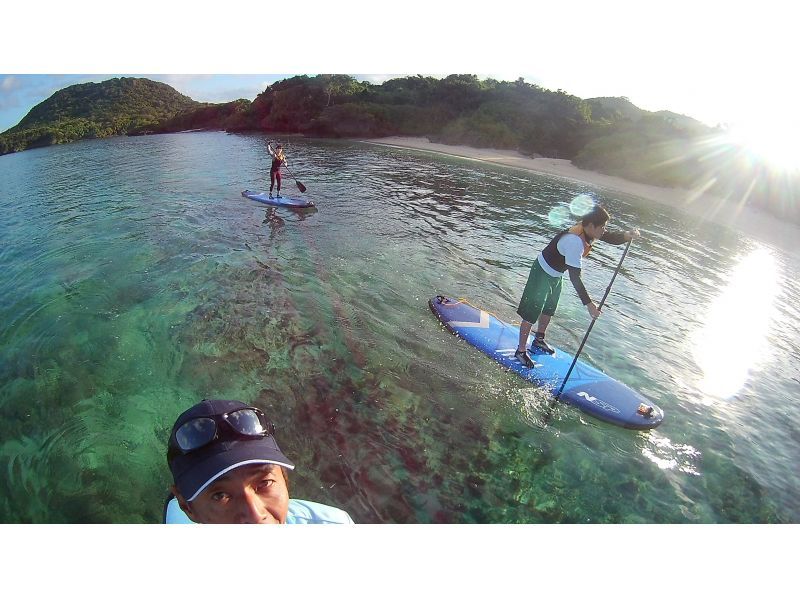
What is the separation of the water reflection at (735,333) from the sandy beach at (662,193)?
9.79m

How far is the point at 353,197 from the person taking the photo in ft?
67.6

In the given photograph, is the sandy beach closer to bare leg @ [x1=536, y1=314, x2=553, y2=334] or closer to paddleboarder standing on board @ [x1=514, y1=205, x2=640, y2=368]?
bare leg @ [x1=536, y1=314, x2=553, y2=334]

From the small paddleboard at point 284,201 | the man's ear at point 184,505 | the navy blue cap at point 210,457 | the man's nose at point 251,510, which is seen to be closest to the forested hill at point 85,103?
the navy blue cap at point 210,457

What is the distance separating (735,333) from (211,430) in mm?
12827

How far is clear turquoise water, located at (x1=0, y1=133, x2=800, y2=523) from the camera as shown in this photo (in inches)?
196

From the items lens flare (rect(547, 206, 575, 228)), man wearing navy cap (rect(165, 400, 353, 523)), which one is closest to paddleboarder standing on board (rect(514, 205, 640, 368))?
man wearing navy cap (rect(165, 400, 353, 523))

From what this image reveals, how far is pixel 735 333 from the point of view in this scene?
10625 millimetres

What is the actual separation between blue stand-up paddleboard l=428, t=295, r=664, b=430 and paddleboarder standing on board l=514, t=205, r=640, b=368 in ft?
0.97

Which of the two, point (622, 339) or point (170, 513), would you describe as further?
point (622, 339)

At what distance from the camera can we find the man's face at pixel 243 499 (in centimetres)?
218

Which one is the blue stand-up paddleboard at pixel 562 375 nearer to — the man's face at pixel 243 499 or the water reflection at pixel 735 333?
the water reflection at pixel 735 333
